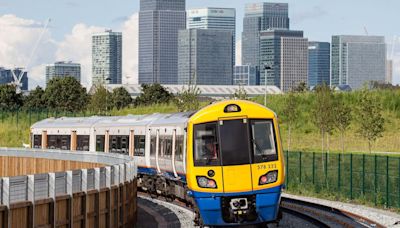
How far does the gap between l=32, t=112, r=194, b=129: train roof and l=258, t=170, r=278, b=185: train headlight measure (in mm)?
5020

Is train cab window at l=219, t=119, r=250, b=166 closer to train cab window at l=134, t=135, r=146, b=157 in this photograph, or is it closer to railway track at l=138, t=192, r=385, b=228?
railway track at l=138, t=192, r=385, b=228

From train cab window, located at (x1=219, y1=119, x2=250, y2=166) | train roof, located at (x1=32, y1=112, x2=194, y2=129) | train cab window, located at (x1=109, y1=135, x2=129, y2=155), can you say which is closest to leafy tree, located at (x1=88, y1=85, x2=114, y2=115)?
train roof, located at (x1=32, y1=112, x2=194, y2=129)

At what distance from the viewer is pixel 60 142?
4788 cm

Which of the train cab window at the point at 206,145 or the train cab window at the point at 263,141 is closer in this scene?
the train cab window at the point at 263,141

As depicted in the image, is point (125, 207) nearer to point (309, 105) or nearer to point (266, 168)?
point (266, 168)

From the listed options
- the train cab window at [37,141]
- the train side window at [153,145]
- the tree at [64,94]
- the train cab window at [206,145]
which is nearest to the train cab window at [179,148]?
the train side window at [153,145]

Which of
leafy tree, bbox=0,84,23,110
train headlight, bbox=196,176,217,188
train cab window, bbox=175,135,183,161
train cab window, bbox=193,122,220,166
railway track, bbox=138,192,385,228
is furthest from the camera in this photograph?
leafy tree, bbox=0,84,23,110

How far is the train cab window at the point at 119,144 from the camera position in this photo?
1505 inches

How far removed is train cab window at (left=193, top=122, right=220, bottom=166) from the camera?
20.8 m

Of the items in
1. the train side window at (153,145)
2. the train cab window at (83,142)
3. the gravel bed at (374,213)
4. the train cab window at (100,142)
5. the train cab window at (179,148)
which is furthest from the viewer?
the train cab window at (83,142)

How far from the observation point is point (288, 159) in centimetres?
4222

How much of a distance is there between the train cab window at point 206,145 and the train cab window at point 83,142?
909 inches

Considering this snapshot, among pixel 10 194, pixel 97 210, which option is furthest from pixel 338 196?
pixel 10 194

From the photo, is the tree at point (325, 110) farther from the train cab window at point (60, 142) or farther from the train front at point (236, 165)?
the train front at point (236, 165)
